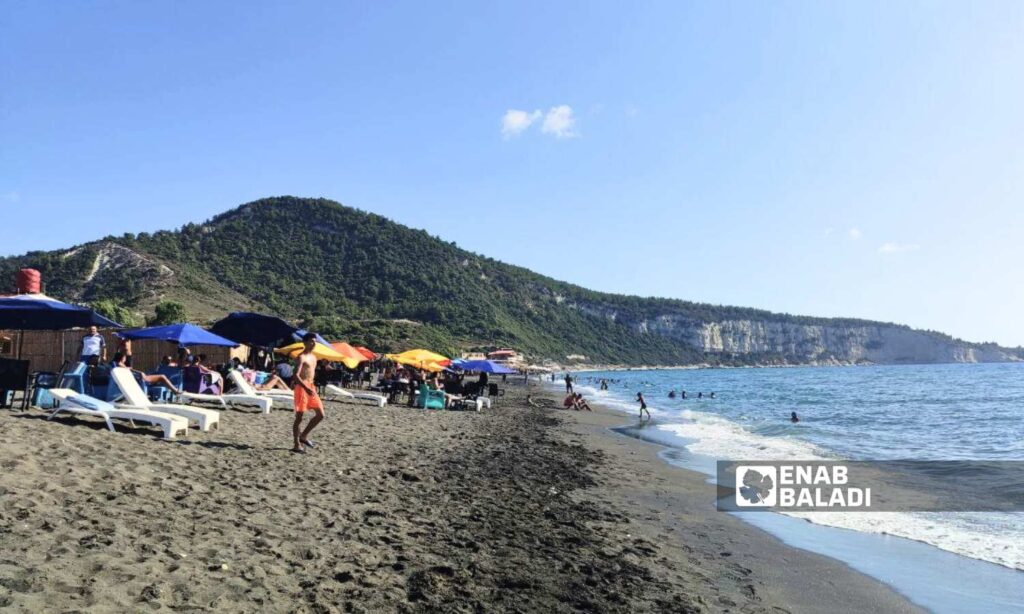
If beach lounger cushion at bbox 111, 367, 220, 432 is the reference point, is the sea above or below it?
below

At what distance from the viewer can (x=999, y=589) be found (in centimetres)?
581

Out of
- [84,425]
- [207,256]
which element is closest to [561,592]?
[84,425]

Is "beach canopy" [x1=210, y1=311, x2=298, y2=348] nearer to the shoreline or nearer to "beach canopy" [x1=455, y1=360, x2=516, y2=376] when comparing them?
"beach canopy" [x1=455, y1=360, x2=516, y2=376]

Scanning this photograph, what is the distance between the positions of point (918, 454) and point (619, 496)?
11.2 m

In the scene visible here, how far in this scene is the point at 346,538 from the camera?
4930 millimetres

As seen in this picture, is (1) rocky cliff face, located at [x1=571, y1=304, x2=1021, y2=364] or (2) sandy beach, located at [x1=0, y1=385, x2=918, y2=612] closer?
(2) sandy beach, located at [x1=0, y1=385, x2=918, y2=612]

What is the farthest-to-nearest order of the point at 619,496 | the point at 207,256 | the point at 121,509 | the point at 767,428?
the point at 207,256 < the point at 767,428 < the point at 619,496 < the point at 121,509

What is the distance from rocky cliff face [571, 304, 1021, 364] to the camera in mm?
162125

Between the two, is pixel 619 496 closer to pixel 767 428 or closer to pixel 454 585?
pixel 454 585

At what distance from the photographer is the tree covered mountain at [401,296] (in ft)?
213
